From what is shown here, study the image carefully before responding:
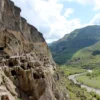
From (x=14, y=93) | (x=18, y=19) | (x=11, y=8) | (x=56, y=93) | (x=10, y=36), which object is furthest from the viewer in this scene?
(x=18, y=19)

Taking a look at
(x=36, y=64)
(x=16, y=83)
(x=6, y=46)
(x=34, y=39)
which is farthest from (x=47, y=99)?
(x=34, y=39)

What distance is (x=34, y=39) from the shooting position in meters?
94.8

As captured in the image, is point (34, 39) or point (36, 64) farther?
point (34, 39)

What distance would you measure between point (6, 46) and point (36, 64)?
23006 millimetres

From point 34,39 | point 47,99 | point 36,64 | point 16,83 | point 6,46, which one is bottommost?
point 47,99

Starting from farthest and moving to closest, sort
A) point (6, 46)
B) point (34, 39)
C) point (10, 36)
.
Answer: point (34, 39) → point (10, 36) → point (6, 46)

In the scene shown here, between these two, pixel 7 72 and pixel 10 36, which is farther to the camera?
pixel 10 36

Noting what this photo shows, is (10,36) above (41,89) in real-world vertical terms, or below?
above

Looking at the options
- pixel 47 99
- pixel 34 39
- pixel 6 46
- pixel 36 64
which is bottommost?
pixel 47 99

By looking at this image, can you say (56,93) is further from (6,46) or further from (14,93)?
(6,46)

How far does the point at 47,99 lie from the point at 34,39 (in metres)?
62.1

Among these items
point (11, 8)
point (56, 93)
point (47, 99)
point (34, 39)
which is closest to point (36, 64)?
point (56, 93)

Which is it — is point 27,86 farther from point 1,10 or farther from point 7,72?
point 1,10

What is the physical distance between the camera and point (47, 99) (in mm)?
33625
